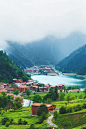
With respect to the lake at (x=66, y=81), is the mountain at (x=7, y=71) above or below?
above

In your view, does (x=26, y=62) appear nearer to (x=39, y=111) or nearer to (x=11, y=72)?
(x=11, y=72)

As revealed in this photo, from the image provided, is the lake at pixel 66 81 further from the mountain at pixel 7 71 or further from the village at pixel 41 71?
the village at pixel 41 71

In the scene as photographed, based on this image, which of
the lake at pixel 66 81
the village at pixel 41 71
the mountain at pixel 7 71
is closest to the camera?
the mountain at pixel 7 71


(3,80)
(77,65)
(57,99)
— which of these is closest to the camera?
(57,99)

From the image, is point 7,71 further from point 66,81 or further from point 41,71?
point 41,71

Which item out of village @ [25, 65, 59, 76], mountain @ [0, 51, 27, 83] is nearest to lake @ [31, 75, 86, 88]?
mountain @ [0, 51, 27, 83]

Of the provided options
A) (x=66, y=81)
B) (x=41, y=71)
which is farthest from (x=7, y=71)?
(x=41, y=71)

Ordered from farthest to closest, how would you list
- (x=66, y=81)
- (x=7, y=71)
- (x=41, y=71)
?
(x=41, y=71)
(x=66, y=81)
(x=7, y=71)

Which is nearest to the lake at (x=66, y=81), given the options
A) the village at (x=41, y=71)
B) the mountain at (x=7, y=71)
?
the mountain at (x=7, y=71)

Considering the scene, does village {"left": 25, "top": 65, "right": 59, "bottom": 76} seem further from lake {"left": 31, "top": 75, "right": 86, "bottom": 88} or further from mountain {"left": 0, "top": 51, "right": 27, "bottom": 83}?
mountain {"left": 0, "top": 51, "right": 27, "bottom": 83}

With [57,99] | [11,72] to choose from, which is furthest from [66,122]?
[11,72]

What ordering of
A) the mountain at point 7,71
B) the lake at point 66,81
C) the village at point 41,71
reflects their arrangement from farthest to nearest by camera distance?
the village at point 41,71 < the lake at point 66,81 < the mountain at point 7,71
